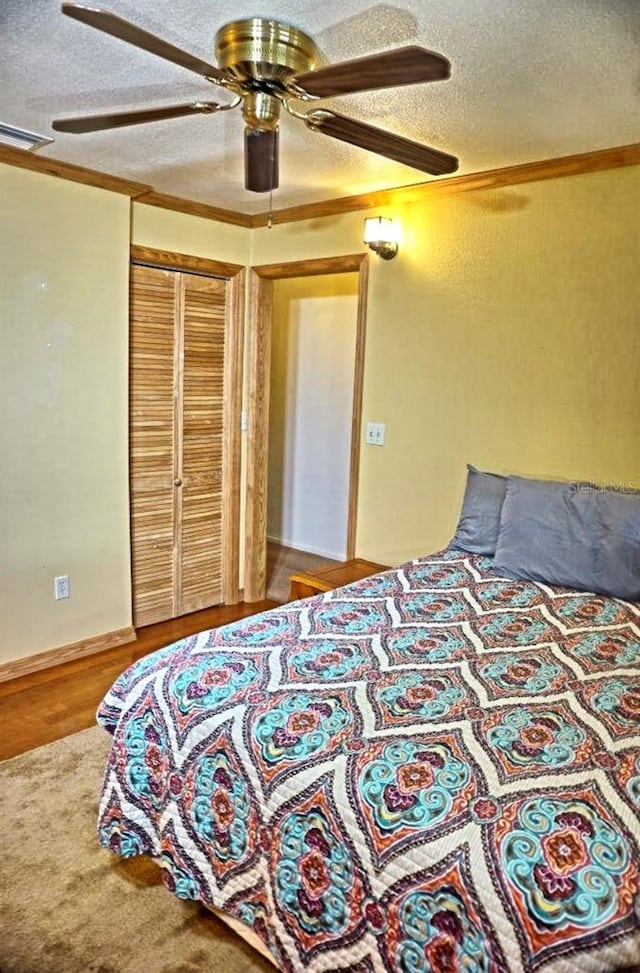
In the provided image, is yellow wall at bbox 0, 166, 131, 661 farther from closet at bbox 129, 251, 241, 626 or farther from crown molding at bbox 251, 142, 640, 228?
crown molding at bbox 251, 142, 640, 228

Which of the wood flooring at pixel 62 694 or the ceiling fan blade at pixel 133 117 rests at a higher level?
the ceiling fan blade at pixel 133 117

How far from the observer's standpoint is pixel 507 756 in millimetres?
1408

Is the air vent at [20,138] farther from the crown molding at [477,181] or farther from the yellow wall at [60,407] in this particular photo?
the crown molding at [477,181]

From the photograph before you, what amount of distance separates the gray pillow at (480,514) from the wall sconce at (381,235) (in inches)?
46.7

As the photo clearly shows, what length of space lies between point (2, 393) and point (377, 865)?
8.35ft

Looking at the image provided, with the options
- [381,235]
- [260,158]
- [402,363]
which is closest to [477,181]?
[381,235]

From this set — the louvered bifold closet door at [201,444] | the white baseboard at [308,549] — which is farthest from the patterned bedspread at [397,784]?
the white baseboard at [308,549]

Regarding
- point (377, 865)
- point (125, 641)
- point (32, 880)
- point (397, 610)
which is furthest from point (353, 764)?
point (125, 641)

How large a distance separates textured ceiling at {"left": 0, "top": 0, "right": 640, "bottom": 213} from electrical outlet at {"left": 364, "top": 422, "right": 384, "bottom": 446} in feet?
3.77

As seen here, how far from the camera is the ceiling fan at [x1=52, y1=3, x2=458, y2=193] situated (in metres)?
1.40

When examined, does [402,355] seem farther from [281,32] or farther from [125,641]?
[125,641]

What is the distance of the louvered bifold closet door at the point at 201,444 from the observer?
3.86 meters

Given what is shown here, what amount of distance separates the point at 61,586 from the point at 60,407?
2.89ft

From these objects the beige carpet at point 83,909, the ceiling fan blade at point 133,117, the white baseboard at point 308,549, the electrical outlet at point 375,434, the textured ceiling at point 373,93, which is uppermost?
the textured ceiling at point 373,93
